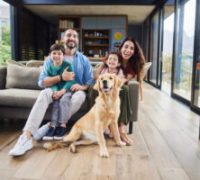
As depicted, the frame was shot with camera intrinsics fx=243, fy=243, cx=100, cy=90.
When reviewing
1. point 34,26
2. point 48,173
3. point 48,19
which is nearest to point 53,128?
point 48,173

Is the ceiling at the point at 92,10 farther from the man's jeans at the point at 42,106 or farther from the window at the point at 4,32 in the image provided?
the man's jeans at the point at 42,106

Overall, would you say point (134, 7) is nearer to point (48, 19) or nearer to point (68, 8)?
point (68, 8)

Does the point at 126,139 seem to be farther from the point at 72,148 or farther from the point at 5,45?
the point at 5,45

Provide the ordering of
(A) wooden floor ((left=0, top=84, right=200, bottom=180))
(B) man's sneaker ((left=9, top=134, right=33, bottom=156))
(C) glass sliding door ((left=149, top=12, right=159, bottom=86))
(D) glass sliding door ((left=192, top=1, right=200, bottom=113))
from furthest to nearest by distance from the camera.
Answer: (C) glass sliding door ((left=149, top=12, right=159, bottom=86)), (D) glass sliding door ((left=192, top=1, right=200, bottom=113)), (B) man's sneaker ((left=9, top=134, right=33, bottom=156)), (A) wooden floor ((left=0, top=84, right=200, bottom=180))

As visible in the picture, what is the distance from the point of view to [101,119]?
2.04 metres

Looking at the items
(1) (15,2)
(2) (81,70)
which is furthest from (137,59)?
(1) (15,2)

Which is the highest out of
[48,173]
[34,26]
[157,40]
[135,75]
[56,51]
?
[34,26]

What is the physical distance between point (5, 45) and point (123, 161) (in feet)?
17.0

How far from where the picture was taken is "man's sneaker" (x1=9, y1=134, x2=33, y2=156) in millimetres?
1852

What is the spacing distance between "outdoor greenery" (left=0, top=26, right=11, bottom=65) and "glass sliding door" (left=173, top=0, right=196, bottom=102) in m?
3.86

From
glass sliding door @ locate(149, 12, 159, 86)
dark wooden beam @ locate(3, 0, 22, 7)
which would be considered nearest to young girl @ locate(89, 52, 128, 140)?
dark wooden beam @ locate(3, 0, 22, 7)

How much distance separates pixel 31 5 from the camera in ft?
22.1

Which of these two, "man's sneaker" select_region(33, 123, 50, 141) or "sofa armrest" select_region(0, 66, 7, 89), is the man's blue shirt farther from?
"sofa armrest" select_region(0, 66, 7, 89)

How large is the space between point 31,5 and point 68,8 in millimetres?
1026
